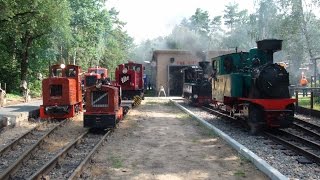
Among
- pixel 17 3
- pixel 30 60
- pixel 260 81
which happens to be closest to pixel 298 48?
pixel 30 60

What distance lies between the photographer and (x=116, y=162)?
9.38m

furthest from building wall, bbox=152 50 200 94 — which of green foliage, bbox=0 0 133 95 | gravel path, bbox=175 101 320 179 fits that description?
gravel path, bbox=175 101 320 179

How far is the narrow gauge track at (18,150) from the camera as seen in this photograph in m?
8.65

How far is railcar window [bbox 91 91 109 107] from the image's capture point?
575 inches

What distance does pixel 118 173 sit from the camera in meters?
8.42

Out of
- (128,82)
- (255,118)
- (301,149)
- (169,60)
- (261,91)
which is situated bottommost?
(301,149)

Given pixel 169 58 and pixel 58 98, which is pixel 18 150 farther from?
pixel 169 58

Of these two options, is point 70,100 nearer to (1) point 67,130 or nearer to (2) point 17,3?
(1) point 67,130

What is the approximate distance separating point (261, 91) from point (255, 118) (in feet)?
2.82

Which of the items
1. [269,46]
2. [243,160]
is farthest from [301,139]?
[269,46]

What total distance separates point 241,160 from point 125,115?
1084 cm

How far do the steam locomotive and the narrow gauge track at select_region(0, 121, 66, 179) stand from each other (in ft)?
20.8

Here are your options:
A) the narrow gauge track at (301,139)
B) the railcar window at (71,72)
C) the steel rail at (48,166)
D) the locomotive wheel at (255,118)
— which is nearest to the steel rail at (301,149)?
the narrow gauge track at (301,139)

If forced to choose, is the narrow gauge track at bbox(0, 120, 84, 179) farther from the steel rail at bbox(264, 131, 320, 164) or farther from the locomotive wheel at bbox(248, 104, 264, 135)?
the steel rail at bbox(264, 131, 320, 164)
